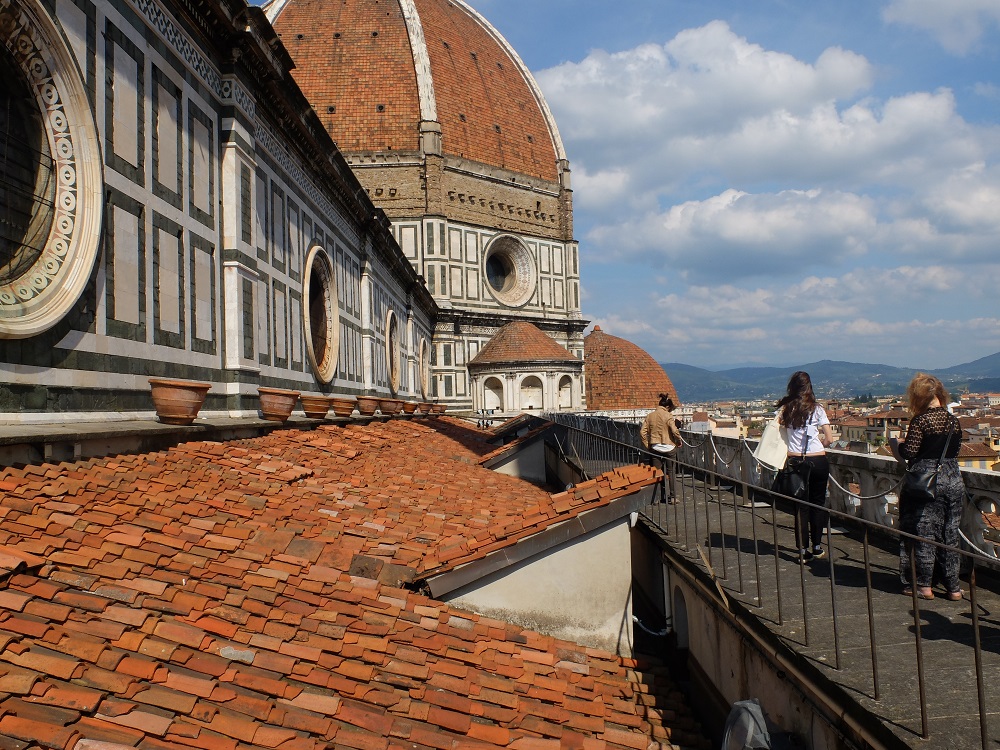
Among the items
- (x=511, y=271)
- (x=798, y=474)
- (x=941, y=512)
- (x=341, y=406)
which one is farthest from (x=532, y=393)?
(x=941, y=512)

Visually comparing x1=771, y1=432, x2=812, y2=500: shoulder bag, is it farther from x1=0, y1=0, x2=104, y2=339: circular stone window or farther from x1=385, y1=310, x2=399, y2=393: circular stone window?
x1=385, y1=310, x2=399, y2=393: circular stone window

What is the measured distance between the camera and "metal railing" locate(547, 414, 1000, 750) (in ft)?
12.3

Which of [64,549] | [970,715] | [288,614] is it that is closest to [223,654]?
[288,614]

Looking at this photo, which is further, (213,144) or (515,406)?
(515,406)

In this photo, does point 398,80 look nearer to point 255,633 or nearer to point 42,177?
point 42,177

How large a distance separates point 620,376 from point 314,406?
44455 millimetres

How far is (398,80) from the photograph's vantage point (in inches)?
1966

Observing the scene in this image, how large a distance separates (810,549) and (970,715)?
3.43 m

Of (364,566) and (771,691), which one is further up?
(364,566)

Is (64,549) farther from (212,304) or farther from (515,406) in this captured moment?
(515,406)

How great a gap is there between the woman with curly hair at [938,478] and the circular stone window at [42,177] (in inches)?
281

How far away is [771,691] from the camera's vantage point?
465cm

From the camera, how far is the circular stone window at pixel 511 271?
173 feet

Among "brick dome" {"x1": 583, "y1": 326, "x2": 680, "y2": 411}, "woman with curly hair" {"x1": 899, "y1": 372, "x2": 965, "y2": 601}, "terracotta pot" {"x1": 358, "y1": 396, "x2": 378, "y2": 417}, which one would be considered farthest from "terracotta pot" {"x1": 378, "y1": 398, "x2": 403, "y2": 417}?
"brick dome" {"x1": 583, "y1": 326, "x2": 680, "y2": 411}
